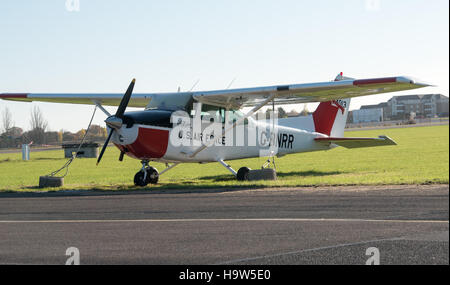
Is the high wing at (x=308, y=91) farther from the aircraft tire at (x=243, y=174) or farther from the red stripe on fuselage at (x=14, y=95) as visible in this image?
the red stripe on fuselage at (x=14, y=95)

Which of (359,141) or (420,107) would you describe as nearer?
(359,141)

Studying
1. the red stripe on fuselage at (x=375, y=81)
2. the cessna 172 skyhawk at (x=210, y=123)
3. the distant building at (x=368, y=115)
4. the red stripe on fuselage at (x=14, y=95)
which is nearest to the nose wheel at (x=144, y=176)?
the cessna 172 skyhawk at (x=210, y=123)

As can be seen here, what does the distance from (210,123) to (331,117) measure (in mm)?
7366

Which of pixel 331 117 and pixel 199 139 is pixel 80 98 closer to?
pixel 199 139

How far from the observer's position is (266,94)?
16359mm

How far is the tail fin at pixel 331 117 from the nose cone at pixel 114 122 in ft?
32.7

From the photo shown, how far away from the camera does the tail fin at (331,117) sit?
72.0 ft

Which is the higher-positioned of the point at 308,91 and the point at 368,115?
the point at 368,115

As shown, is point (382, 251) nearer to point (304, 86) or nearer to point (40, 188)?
point (304, 86)

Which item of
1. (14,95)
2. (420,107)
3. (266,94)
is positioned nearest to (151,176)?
(266,94)

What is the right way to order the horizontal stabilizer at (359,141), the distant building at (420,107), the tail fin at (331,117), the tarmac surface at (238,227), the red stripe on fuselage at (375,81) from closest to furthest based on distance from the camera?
1. the tarmac surface at (238,227)
2. the red stripe on fuselage at (375,81)
3. the horizontal stabilizer at (359,141)
4. the tail fin at (331,117)
5. the distant building at (420,107)

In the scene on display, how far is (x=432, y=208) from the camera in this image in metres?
9.40

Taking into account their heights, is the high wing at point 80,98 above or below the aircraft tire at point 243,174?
above

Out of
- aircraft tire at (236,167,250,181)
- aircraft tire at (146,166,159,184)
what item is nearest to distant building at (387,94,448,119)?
aircraft tire at (236,167,250,181)
